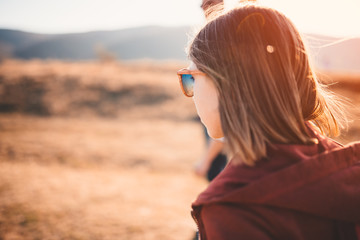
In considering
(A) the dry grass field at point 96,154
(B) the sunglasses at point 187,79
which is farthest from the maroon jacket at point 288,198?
(A) the dry grass field at point 96,154

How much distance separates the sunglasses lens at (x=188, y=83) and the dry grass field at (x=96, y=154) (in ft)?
6.46

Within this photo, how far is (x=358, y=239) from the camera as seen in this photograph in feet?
3.03

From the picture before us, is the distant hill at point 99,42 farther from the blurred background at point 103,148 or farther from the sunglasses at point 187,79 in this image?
the sunglasses at point 187,79

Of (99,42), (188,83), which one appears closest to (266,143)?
(188,83)

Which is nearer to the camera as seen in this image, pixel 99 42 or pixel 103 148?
pixel 103 148

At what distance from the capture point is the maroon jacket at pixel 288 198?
848 mm

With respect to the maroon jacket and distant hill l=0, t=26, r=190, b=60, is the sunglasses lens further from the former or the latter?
distant hill l=0, t=26, r=190, b=60

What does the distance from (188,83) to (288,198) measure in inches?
29.1

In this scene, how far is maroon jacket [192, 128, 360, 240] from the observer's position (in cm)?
85

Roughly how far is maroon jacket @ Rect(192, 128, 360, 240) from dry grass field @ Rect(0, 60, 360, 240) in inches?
75.2

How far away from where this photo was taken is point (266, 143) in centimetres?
99

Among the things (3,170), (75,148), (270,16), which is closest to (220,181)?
(270,16)

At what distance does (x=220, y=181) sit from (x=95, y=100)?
14053 millimetres

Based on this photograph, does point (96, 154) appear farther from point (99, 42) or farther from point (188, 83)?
point (99, 42)
